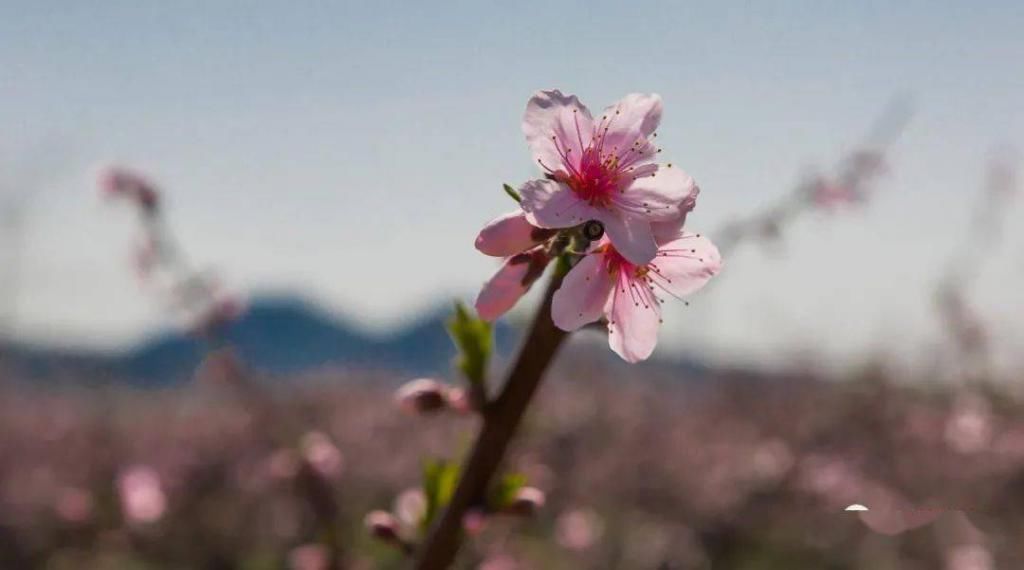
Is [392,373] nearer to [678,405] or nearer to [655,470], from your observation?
[678,405]

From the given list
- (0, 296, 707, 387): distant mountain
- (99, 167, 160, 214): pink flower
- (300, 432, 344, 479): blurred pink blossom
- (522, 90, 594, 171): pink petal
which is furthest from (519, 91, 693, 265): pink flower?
(99, 167, 160, 214): pink flower

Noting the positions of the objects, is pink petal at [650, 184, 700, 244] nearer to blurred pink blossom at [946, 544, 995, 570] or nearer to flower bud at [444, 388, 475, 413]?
flower bud at [444, 388, 475, 413]

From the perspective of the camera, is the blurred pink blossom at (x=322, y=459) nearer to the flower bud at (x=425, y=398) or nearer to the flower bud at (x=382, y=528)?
the flower bud at (x=382, y=528)

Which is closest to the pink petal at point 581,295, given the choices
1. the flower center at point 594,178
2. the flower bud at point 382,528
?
the flower center at point 594,178

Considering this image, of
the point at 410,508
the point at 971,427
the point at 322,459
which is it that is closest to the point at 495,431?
the point at 410,508

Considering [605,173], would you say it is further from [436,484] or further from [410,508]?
[410,508]

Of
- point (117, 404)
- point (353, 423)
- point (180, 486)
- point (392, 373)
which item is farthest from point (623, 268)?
point (392, 373)
